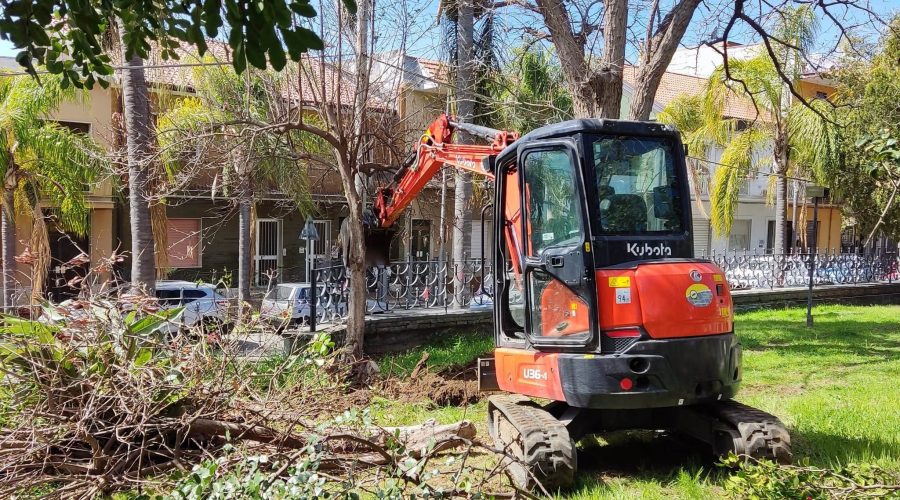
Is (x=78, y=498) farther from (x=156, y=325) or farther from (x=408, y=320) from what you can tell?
(x=408, y=320)

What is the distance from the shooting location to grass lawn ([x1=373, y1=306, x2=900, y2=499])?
5957mm

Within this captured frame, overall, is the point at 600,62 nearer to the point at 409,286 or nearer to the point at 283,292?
the point at 409,286

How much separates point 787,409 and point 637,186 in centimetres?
363

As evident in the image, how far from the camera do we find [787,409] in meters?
7.90

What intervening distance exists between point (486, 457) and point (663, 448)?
1.80 m

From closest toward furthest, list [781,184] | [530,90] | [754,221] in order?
[530,90], [781,184], [754,221]

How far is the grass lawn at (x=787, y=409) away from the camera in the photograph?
19.5ft

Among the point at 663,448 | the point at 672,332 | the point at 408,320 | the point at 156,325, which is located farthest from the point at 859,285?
the point at 156,325

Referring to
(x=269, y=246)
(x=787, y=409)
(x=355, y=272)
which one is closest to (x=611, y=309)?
(x=787, y=409)

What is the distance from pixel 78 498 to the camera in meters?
4.65

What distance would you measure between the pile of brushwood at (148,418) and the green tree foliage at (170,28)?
1985 mm

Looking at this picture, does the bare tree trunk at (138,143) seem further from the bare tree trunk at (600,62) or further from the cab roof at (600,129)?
the cab roof at (600,129)

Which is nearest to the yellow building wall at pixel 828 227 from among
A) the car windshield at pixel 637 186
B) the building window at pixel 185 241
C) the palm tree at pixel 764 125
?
the palm tree at pixel 764 125

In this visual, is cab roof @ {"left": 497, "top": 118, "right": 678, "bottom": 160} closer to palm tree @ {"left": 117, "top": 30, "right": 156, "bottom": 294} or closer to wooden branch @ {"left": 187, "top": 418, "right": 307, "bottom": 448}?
wooden branch @ {"left": 187, "top": 418, "right": 307, "bottom": 448}
